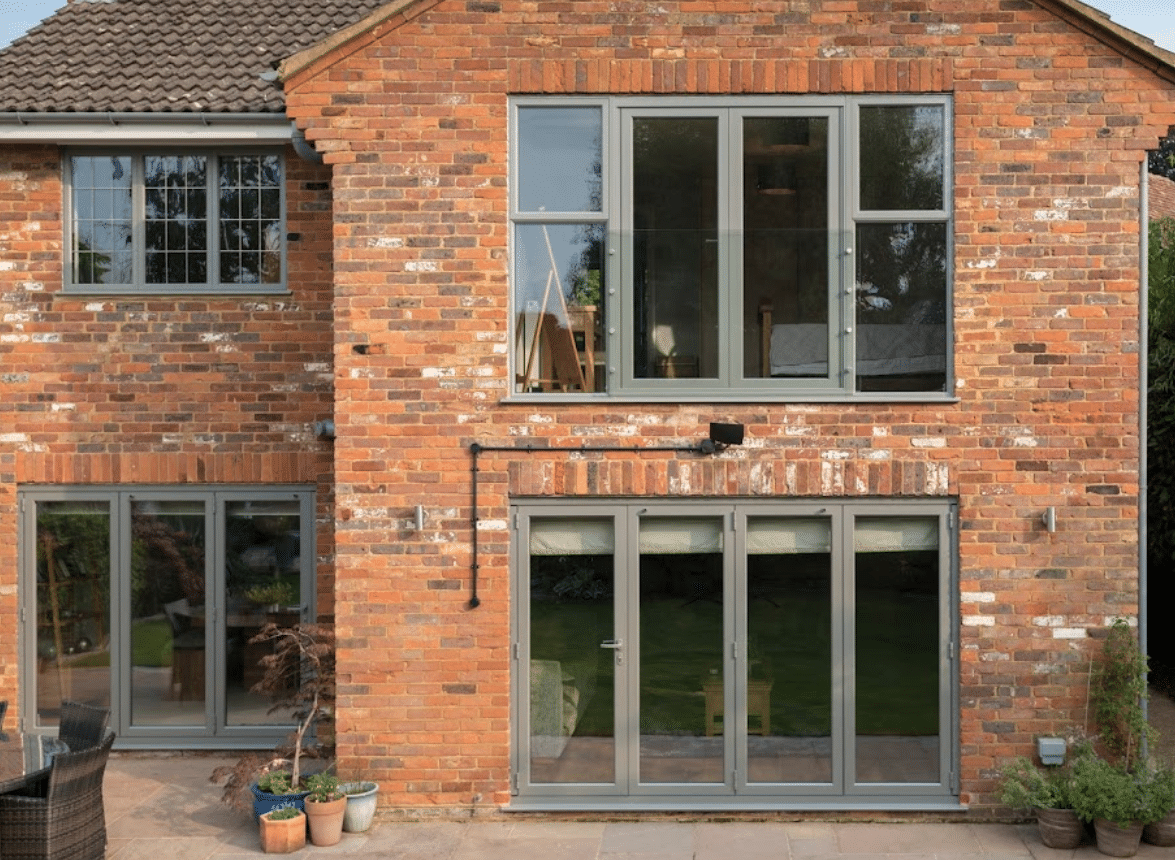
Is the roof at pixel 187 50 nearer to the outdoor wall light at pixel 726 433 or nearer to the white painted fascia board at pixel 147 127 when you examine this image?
the white painted fascia board at pixel 147 127

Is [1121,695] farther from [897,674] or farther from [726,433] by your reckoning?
[726,433]

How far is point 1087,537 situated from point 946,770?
201cm

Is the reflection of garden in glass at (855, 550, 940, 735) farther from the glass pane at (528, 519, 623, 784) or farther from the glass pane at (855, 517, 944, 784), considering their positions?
the glass pane at (528, 519, 623, 784)

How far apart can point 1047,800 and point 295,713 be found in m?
5.64

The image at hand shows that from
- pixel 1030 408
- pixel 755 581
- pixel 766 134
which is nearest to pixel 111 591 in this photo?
pixel 755 581

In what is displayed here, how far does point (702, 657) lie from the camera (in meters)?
8.90

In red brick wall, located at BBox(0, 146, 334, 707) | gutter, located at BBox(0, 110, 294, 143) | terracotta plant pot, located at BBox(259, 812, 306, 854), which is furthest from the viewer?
red brick wall, located at BBox(0, 146, 334, 707)

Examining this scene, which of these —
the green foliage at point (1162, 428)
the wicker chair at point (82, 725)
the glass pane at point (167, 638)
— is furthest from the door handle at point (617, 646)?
the green foliage at point (1162, 428)

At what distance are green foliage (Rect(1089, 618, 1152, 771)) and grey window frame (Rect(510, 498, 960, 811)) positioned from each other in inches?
39.6

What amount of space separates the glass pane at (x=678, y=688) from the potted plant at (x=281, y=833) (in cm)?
251

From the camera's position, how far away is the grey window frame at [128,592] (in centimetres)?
1046

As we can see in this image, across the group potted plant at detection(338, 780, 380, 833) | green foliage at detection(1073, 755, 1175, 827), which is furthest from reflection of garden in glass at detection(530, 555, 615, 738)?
green foliage at detection(1073, 755, 1175, 827)

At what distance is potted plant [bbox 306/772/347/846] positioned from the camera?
8344 millimetres

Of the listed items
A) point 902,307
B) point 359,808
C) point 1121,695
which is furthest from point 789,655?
point 359,808
